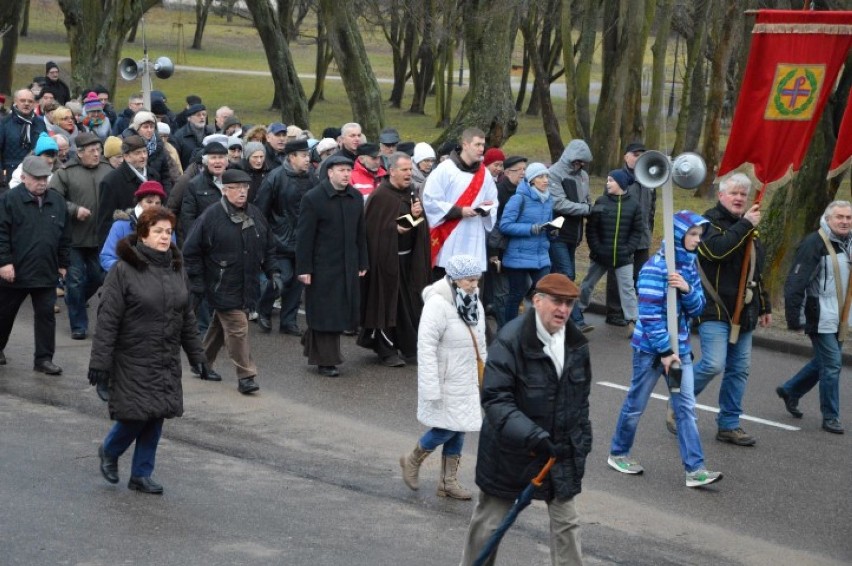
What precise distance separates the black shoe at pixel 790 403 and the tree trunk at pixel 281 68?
1670 centimetres

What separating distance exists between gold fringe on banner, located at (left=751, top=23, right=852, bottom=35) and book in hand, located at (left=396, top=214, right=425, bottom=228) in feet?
11.0

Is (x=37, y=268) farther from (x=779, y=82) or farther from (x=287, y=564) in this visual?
(x=779, y=82)

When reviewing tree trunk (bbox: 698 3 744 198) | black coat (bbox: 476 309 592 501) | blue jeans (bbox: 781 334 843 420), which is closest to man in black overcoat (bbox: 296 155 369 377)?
blue jeans (bbox: 781 334 843 420)

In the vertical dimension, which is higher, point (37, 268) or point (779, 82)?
point (779, 82)

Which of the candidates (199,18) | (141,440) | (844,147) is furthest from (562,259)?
(199,18)

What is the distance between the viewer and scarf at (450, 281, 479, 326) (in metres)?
7.95

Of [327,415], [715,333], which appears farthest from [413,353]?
[715,333]

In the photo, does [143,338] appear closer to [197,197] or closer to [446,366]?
[446,366]

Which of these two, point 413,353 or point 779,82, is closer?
point 779,82

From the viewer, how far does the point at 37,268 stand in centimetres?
1089

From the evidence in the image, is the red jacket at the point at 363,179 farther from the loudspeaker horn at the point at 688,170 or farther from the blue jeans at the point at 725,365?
the loudspeaker horn at the point at 688,170

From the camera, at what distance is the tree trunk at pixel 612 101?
26.5 meters

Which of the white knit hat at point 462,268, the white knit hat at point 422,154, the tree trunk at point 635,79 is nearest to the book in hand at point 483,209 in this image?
the white knit hat at point 422,154

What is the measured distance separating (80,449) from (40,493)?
101 cm
